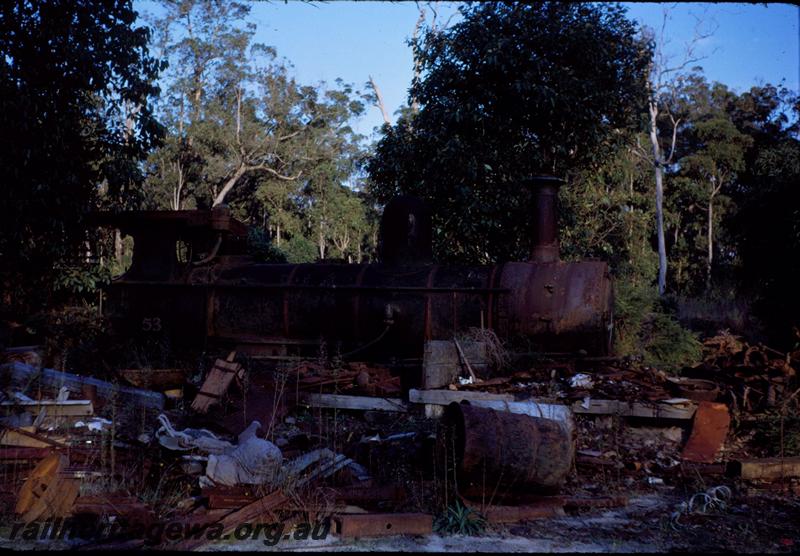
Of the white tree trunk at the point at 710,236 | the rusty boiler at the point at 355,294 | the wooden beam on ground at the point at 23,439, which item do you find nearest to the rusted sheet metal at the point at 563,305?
the rusty boiler at the point at 355,294

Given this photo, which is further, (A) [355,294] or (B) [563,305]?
(A) [355,294]

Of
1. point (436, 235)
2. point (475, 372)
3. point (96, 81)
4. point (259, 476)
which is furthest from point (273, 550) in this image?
point (436, 235)

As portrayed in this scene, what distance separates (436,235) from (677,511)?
8.66 m

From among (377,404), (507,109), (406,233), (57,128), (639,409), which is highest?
(507,109)

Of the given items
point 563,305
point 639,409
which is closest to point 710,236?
point 563,305

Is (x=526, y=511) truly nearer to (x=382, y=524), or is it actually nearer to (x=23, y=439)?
(x=382, y=524)

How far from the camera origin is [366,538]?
13.6ft

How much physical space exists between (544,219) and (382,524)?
576 cm

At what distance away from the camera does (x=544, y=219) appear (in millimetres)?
9062

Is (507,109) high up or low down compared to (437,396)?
up

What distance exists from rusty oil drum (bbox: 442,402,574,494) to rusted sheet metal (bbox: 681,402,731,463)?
2.10 metres

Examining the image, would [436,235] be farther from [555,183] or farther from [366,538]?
[366,538]

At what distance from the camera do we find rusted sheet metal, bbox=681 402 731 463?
6395mm

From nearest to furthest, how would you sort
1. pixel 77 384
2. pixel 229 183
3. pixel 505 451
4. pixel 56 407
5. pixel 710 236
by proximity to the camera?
pixel 505 451, pixel 56 407, pixel 77 384, pixel 710 236, pixel 229 183
